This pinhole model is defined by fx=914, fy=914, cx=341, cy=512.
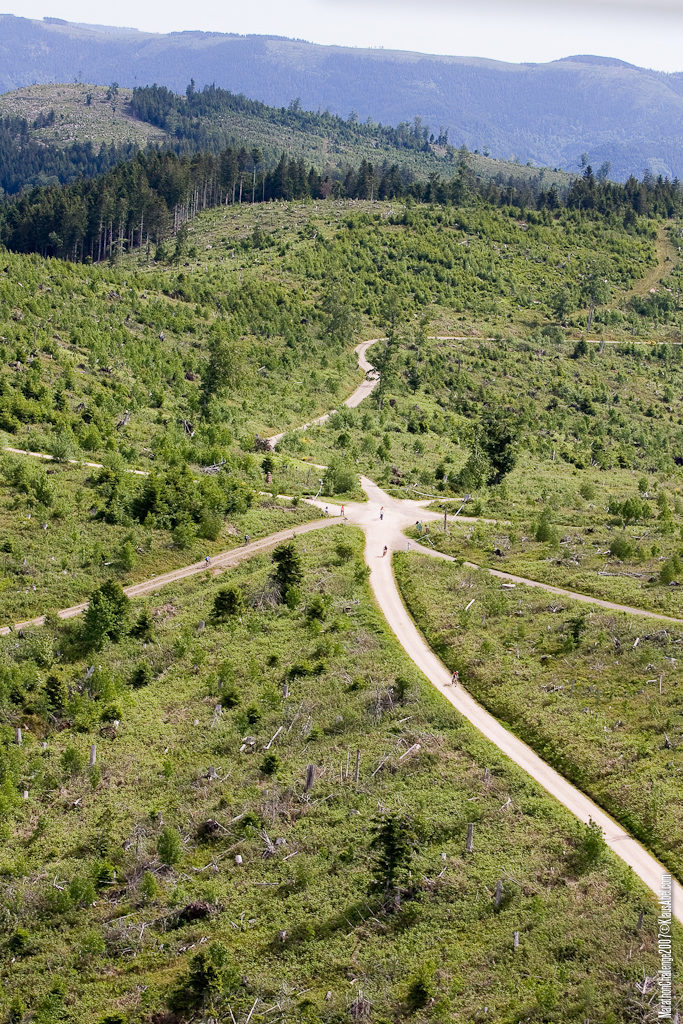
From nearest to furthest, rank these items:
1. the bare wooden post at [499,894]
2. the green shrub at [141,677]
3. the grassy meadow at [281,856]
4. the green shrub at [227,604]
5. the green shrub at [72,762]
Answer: the grassy meadow at [281,856] < the bare wooden post at [499,894] < the green shrub at [72,762] < the green shrub at [141,677] < the green shrub at [227,604]

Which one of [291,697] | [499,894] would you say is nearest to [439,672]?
[291,697]

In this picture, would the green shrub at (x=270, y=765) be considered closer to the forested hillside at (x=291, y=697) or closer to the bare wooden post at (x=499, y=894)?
the forested hillside at (x=291, y=697)

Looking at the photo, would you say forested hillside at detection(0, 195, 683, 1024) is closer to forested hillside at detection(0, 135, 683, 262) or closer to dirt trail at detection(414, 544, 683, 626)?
dirt trail at detection(414, 544, 683, 626)

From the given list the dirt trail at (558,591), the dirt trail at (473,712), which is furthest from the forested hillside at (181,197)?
the dirt trail at (558,591)

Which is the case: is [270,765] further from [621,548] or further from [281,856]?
[621,548]

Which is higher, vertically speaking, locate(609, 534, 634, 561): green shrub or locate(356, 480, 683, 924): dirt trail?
locate(609, 534, 634, 561): green shrub

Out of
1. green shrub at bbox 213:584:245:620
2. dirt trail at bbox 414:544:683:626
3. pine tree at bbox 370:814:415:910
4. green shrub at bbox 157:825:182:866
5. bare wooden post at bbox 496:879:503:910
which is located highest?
dirt trail at bbox 414:544:683:626

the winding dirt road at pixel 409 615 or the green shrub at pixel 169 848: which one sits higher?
the winding dirt road at pixel 409 615

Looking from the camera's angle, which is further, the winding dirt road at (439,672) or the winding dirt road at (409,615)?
the winding dirt road at (409,615)

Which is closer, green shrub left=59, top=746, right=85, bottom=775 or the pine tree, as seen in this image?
the pine tree

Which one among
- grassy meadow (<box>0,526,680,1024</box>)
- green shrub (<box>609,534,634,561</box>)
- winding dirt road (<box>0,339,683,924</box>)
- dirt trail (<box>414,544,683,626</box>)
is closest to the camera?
grassy meadow (<box>0,526,680,1024</box>)

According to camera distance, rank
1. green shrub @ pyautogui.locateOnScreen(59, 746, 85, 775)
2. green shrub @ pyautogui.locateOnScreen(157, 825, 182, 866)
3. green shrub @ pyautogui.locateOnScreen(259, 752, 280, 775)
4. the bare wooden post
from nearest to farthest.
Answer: the bare wooden post, green shrub @ pyautogui.locateOnScreen(157, 825, 182, 866), green shrub @ pyautogui.locateOnScreen(259, 752, 280, 775), green shrub @ pyautogui.locateOnScreen(59, 746, 85, 775)

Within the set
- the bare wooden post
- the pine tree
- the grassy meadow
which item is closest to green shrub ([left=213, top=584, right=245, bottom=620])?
the grassy meadow

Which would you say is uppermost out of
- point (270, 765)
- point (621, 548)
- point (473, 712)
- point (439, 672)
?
point (621, 548)
